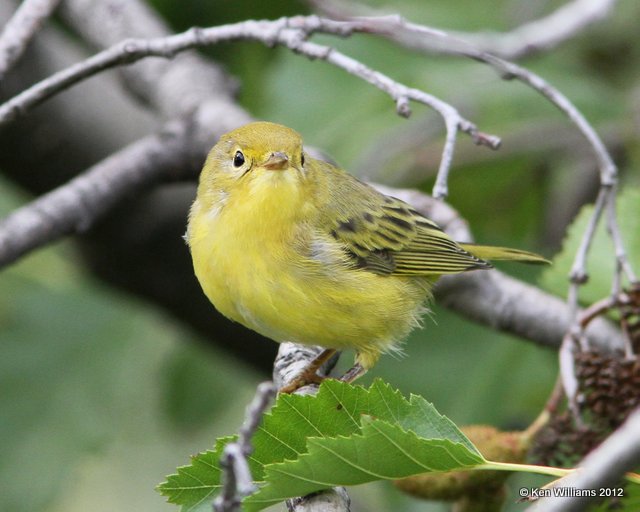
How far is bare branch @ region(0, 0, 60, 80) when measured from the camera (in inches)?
121

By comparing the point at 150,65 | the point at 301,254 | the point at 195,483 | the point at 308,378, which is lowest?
the point at 195,483

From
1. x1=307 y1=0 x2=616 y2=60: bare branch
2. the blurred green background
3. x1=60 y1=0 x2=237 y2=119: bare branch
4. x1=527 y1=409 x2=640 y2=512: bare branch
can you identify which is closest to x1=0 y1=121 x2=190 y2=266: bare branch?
x1=60 y1=0 x2=237 y2=119: bare branch

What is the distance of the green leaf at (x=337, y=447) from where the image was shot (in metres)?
2.04

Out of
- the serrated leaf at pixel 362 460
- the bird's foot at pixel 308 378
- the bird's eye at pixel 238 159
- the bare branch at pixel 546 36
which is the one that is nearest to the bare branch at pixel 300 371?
the bird's foot at pixel 308 378

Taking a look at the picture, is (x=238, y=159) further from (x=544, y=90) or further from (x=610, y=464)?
(x=610, y=464)

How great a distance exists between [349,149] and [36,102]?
226cm

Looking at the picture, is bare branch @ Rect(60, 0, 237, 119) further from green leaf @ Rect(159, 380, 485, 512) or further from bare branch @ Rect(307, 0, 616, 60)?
green leaf @ Rect(159, 380, 485, 512)

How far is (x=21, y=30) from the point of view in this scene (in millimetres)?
3150

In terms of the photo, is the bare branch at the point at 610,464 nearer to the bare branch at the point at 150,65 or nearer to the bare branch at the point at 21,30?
the bare branch at the point at 21,30

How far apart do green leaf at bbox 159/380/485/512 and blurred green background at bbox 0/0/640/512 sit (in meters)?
1.95

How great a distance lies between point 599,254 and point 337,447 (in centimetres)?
204

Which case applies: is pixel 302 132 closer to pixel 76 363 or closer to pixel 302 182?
pixel 302 182

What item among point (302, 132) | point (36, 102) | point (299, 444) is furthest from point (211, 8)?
point (299, 444)

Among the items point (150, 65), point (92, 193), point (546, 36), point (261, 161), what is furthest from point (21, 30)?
point (150, 65)
